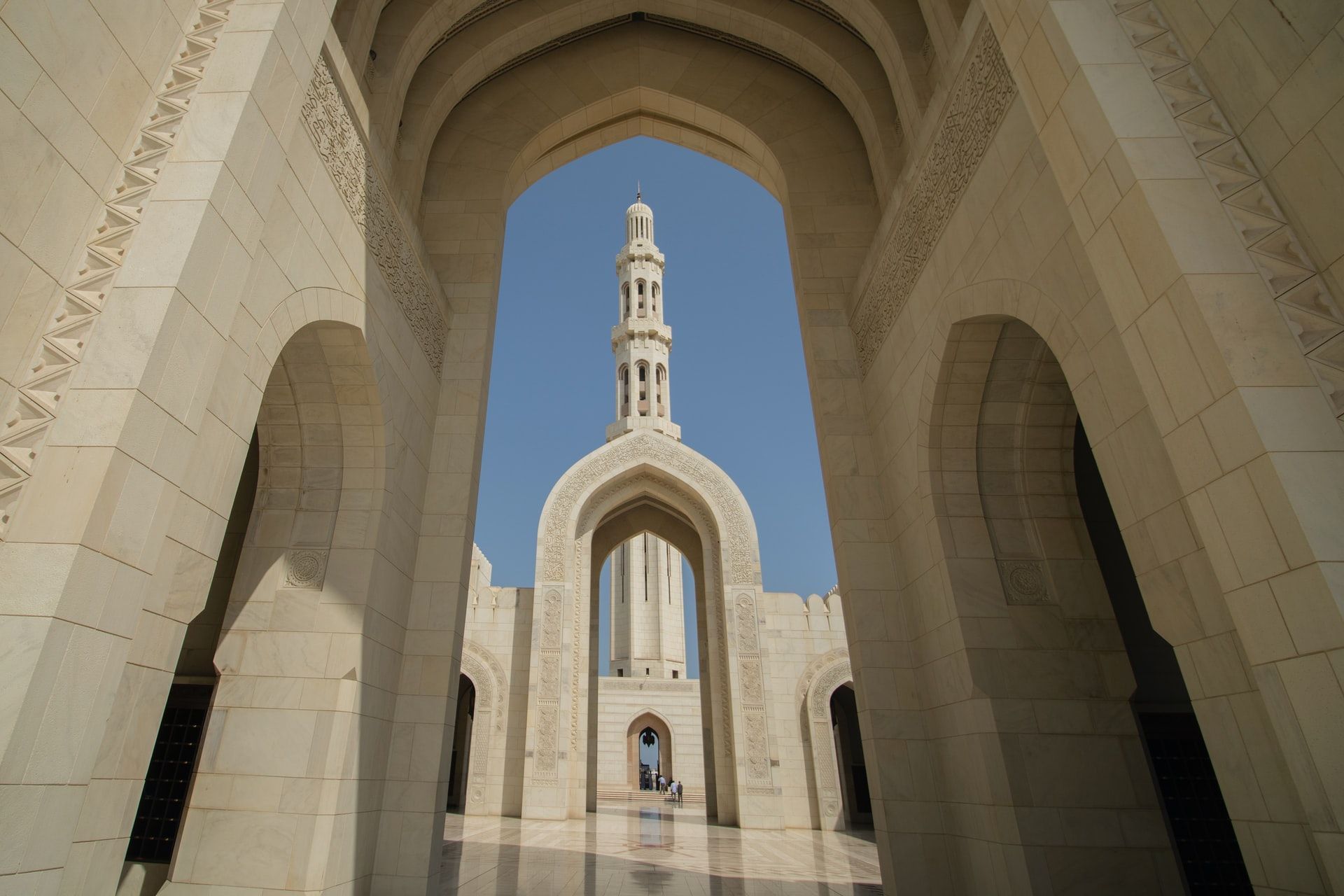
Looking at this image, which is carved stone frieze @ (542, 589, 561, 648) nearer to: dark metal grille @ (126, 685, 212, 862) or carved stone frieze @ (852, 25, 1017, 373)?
dark metal grille @ (126, 685, 212, 862)

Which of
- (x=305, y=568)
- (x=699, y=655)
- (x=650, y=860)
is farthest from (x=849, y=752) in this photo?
(x=305, y=568)

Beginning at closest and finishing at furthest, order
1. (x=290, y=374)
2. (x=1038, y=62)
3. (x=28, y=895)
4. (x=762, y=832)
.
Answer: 1. (x=28, y=895)
2. (x=1038, y=62)
3. (x=290, y=374)
4. (x=762, y=832)

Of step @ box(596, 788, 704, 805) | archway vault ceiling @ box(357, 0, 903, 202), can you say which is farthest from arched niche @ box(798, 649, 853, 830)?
archway vault ceiling @ box(357, 0, 903, 202)

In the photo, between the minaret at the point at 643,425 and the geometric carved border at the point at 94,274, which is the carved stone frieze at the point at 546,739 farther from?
the geometric carved border at the point at 94,274

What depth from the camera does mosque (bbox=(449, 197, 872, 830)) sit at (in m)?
12.1

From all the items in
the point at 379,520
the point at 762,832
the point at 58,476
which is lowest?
the point at 762,832

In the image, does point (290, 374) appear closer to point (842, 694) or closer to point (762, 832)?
point (762, 832)

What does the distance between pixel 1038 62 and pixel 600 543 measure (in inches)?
530

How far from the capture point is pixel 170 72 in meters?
2.97

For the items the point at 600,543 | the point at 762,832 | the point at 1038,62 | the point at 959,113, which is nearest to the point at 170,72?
the point at 1038,62

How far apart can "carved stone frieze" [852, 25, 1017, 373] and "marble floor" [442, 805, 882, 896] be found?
434cm

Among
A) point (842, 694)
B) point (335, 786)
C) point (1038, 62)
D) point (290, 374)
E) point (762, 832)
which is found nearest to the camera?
point (1038, 62)

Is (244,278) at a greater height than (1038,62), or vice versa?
(1038,62)

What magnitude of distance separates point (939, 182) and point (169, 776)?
664cm
